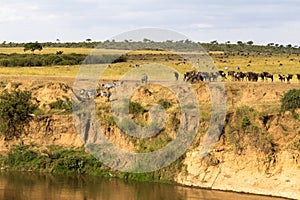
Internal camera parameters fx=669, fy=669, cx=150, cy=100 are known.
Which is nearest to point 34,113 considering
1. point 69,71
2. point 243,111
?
point 243,111

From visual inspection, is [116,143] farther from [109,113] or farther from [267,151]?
[267,151]

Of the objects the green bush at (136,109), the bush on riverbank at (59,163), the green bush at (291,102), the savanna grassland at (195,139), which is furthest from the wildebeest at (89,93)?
the green bush at (291,102)

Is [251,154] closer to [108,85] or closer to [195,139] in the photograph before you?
[195,139]

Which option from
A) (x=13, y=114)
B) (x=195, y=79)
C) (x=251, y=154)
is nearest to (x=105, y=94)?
(x=13, y=114)

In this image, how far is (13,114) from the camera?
37562mm

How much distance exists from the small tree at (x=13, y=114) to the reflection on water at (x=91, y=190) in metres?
4.14

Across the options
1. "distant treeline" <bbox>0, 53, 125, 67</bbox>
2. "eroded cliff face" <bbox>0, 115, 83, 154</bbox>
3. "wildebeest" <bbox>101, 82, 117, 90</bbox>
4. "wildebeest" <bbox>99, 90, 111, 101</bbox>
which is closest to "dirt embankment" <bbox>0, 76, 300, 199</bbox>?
"eroded cliff face" <bbox>0, 115, 83, 154</bbox>

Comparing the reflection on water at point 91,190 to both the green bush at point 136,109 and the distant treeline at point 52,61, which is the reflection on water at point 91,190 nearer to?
the green bush at point 136,109

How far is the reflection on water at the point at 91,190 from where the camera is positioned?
29609 millimetres

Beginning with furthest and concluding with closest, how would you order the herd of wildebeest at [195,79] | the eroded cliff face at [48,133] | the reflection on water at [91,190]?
the herd of wildebeest at [195,79] < the eroded cliff face at [48,133] < the reflection on water at [91,190]

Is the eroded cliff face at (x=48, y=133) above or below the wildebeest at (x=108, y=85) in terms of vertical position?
below

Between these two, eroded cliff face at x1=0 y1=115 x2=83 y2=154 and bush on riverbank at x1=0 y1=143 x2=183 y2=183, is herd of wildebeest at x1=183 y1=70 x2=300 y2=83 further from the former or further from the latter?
bush on riverbank at x1=0 y1=143 x2=183 y2=183

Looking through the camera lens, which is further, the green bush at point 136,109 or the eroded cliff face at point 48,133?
the eroded cliff face at point 48,133

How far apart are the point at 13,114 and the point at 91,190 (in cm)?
886
